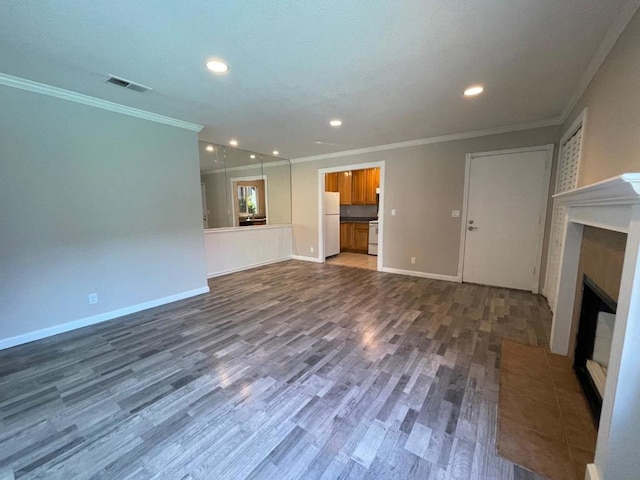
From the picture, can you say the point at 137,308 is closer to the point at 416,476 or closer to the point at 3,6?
the point at 3,6

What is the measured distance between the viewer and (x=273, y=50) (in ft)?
6.13

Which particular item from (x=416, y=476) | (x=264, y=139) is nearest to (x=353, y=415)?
(x=416, y=476)

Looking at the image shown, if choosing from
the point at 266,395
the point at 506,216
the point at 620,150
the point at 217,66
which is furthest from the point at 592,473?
the point at 506,216

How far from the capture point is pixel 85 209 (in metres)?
2.75

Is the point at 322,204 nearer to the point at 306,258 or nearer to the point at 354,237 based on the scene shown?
the point at 306,258

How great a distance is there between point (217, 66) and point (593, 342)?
354cm

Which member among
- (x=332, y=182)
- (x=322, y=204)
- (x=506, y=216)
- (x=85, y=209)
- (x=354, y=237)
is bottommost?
(x=354, y=237)

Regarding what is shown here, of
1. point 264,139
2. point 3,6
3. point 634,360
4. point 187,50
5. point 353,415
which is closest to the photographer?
point 634,360

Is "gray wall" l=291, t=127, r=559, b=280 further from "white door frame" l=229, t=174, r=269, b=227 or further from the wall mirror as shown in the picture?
"white door frame" l=229, t=174, r=269, b=227

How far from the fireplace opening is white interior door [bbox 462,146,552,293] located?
2.06 m

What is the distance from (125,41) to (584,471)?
364 centimetres

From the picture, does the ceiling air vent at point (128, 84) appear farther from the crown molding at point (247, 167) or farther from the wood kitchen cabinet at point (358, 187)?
the wood kitchen cabinet at point (358, 187)

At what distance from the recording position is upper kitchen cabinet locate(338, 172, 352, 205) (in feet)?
23.8

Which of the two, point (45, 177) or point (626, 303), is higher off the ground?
point (45, 177)
